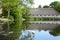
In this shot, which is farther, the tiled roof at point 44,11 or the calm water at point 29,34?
the tiled roof at point 44,11

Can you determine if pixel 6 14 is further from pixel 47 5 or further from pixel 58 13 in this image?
pixel 47 5

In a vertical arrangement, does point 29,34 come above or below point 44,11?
above

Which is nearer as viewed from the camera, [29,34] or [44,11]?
[29,34]

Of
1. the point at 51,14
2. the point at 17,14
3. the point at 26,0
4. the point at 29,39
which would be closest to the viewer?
the point at 29,39

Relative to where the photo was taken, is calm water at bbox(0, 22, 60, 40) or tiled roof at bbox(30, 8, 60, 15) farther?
tiled roof at bbox(30, 8, 60, 15)

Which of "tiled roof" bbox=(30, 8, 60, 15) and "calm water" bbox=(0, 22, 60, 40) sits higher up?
"calm water" bbox=(0, 22, 60, 40)

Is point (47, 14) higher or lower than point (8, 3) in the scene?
lower

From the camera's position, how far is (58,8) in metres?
57.4

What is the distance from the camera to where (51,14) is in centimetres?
5456

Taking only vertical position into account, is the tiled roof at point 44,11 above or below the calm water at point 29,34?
below

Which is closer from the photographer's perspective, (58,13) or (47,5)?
(58,13)

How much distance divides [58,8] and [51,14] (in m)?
3.96

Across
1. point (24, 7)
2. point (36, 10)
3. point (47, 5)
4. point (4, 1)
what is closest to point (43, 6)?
point (47, 5)

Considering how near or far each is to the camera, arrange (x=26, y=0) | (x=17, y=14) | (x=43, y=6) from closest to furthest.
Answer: (x=17, y=14)
(x=26, y=0)
(x=43, y=6)
